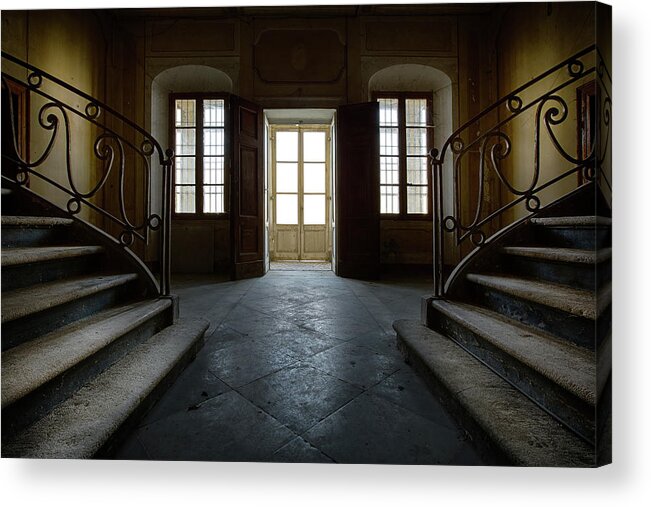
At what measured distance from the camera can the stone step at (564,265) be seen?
1.08m

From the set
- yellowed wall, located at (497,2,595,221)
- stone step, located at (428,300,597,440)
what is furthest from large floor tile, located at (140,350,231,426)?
yellowed wall, located at (497,2,595,221)

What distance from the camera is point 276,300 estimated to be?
3.22 metres

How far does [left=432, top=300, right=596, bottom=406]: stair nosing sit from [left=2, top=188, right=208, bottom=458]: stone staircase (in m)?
1.30

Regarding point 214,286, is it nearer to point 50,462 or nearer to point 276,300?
point 276,300

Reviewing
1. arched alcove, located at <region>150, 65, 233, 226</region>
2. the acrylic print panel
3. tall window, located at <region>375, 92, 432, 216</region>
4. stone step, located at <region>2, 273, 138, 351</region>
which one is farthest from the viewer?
tall window, located at <region>375, 92, 432, 216</region>

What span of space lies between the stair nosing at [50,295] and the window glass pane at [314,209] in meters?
5.72

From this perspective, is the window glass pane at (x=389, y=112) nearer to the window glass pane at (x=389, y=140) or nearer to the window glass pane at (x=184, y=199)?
the window glass pane at (x=389, y=140)


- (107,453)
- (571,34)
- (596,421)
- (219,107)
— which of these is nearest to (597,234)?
(596,421)

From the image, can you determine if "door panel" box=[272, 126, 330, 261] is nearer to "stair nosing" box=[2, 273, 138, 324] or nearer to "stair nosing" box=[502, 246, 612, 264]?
"stair nosing" box=[2, 273, 138, 324]

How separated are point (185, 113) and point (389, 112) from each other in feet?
11.1

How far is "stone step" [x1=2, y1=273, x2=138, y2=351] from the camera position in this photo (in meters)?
1.15

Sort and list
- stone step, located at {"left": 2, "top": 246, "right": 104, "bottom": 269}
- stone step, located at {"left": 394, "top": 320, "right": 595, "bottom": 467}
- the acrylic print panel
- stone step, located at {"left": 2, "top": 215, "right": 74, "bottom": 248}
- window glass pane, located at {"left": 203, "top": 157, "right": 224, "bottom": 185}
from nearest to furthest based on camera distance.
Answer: stone step, located at {"left": 394, "top": 320, "right": 595, "bottom": 467}
the acrylic print panel
stone step, located at {"left": 2, "top": 246, "right": 104, "bottom": 269}
stone step, located at {"left": 2, "top": 215, "right": 74, "bottom": 248}
window glass pane, located at {"left": 203, "top": 157, "right": 224, "bottom": 185}

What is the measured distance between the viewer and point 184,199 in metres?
5.48

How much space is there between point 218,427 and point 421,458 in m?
0.68
